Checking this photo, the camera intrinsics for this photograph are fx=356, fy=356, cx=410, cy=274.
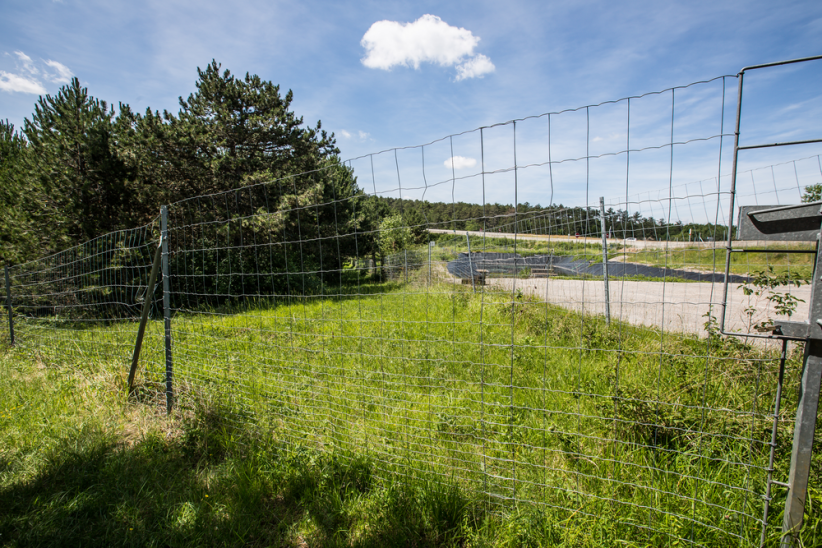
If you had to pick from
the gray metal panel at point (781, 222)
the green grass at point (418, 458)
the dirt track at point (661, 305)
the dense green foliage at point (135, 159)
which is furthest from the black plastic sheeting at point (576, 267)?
the dense green foliage at point (135, 159)


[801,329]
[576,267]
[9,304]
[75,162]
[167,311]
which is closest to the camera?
[801,329]

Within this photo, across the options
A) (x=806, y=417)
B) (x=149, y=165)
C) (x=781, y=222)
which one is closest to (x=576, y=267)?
(x=781, y=222)

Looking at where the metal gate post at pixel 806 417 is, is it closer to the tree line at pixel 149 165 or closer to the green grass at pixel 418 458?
the green grass at pixel 418 458

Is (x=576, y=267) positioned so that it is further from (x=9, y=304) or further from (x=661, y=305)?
(x=9, y=304)

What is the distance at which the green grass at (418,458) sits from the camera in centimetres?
191

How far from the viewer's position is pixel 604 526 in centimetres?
182

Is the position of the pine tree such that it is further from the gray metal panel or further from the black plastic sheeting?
the gray metal panel

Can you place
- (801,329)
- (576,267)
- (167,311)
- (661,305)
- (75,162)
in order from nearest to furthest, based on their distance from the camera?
(801,329), (576,267), (167,311), (661,305), (75,162)

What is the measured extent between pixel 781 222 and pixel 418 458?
7.51 ft

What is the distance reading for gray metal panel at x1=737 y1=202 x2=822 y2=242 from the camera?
139 cm

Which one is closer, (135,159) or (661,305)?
(661,305)

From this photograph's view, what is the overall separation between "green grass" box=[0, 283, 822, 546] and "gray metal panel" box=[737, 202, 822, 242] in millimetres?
531

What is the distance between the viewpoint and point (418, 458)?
96.0 inches

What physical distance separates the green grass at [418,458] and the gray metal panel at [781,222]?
531 millimetres
